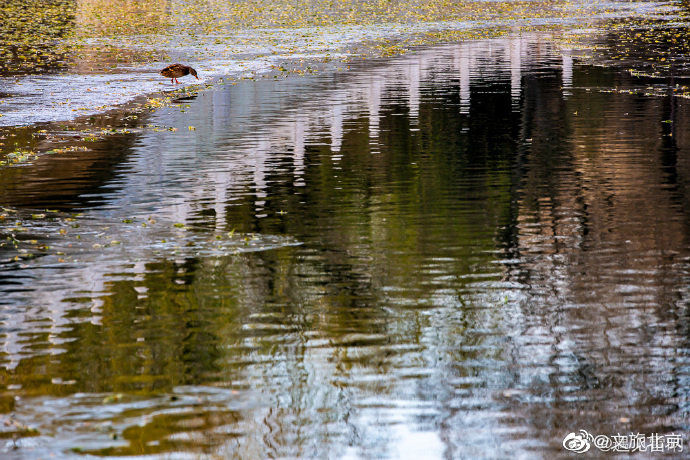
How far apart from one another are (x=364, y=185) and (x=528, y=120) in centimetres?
644

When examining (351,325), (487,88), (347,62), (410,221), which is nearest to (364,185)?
(410,221)

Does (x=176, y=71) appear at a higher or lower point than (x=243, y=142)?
higher

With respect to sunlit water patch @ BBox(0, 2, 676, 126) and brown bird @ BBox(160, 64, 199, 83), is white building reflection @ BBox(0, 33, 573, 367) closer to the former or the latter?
brown bird @ BBox(160, 64, 199, 83)

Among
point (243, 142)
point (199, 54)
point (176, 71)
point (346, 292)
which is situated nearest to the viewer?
point (346, 292)

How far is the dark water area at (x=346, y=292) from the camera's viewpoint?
6758 millimetres

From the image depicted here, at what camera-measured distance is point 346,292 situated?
31.0 ft

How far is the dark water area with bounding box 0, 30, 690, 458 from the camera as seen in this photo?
6758mm

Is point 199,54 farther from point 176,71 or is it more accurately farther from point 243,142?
point 243,142

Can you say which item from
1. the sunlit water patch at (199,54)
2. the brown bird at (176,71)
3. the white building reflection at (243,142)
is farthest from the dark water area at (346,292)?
the brown bird at (176,71)

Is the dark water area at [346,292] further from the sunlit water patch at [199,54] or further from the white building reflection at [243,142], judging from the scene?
the sunlit water patch at [199,54]

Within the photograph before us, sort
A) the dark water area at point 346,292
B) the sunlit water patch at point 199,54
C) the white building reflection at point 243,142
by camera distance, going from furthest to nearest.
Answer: the sunlit water patch at point 199,54, the white building reflection at point 243,142, the dark water area at point 346,292

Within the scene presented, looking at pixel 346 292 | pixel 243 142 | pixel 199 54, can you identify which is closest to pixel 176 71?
pixel 199 54

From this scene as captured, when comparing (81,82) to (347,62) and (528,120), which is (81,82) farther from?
(528,120)

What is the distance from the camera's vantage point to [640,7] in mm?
52438
